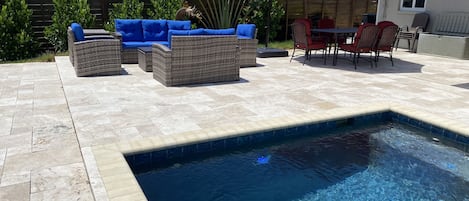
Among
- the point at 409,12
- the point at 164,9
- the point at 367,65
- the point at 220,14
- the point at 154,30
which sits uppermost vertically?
the point at 409,12

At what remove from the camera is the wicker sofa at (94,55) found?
6.42m

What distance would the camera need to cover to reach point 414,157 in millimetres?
3826

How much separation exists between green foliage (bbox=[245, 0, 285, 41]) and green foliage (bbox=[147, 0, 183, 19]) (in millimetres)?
2242

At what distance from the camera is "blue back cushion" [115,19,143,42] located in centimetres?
811

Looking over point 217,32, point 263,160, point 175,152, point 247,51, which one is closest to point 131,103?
point 175,152

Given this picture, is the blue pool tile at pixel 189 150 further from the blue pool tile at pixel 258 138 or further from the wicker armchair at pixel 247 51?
the wicker armchair at pixel 247 51

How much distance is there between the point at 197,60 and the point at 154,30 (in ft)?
9.18

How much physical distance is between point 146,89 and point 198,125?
1.95m

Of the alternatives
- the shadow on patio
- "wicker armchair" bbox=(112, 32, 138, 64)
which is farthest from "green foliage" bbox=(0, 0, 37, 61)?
the shadow on patio

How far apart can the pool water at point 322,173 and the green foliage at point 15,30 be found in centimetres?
695

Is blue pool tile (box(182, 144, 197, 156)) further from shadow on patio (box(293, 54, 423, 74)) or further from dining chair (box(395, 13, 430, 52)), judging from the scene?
dining chair (box(395, 13, 430, 52))

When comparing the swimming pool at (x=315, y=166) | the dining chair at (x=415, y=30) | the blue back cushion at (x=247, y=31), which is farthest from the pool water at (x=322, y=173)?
the dining chair at (x=415, y=30)

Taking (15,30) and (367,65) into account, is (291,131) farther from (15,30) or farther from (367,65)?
(15,30)

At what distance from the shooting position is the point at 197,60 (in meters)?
6.00
